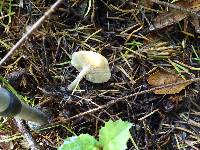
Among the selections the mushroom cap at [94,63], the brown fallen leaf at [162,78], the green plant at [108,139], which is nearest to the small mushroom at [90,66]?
the mushroom cap at [94,63]

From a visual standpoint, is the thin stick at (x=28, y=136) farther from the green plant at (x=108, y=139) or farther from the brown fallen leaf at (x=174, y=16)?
the brown fallen leaf at (x=174, y=16)

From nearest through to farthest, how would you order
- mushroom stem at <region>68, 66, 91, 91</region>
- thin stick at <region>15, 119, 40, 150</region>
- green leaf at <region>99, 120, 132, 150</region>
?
green leaf at <region>99, 120, 132, 150</region> → thin stick at <region>15, 119, 40, 150</region> → mushroom stem at <region>68, 66, 91, 91</region>

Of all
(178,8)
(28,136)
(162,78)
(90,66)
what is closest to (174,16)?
(178,8)

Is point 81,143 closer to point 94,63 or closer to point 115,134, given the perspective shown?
point 115,134

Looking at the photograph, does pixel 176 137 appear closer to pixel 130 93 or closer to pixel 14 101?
pixel 130 93

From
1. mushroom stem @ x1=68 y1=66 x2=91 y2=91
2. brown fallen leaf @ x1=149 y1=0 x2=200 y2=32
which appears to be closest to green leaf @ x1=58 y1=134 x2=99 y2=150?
mushroom stem @ x1=68 y1=66 x2=91 y2=91

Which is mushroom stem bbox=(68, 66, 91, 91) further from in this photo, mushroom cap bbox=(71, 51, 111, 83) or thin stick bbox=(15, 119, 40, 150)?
thin stick bbox=(15, 119, 40, 150)

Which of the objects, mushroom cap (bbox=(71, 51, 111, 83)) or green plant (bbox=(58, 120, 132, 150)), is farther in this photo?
mushroom cap (bbox=(71, 51, 111, 83))
